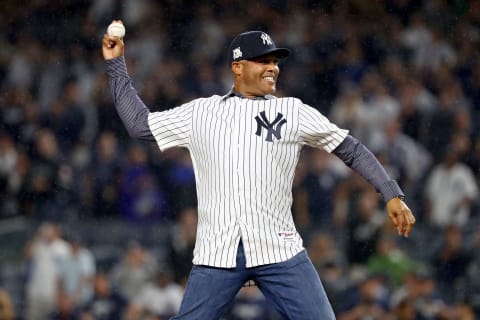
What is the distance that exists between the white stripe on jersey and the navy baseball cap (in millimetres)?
194

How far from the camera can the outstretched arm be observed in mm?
4051

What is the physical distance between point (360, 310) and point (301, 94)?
2397 mm

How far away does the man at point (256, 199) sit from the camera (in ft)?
13.5

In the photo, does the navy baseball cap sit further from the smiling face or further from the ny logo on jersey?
the ny logo on jersey

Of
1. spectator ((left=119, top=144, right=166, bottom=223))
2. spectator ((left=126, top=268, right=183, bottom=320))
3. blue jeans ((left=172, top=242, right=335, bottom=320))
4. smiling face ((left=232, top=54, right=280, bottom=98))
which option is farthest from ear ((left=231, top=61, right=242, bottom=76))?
spectator ((left=119, top=144, right=166, bottom=223))

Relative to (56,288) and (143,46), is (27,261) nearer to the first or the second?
(56,288)

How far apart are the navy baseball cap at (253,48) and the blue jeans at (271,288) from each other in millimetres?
757

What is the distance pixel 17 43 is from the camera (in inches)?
412

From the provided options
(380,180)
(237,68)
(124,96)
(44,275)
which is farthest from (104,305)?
(380,180)

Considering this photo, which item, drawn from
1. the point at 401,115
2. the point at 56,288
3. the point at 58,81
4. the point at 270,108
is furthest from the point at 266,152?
the point at 58,81

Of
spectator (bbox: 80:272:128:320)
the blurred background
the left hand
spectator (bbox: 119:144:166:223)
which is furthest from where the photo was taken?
spectator (bbox: 119:144:166:223)

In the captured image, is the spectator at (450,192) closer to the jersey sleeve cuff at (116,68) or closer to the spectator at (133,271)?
the spectator at (133,271)

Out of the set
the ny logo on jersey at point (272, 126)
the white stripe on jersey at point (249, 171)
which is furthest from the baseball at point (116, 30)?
the ny logo on jersey at point (272, 126)

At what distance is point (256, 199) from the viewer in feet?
13.6
